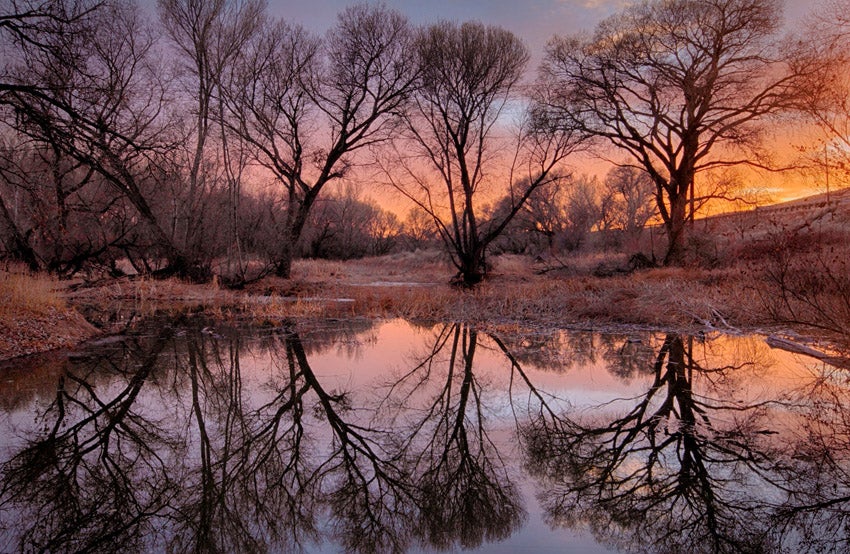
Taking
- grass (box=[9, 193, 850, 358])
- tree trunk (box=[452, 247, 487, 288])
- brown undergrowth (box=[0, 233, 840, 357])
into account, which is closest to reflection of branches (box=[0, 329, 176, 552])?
brown undergrowth (box=[0, 233, 840, 357])

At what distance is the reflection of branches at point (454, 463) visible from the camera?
3.90 meters

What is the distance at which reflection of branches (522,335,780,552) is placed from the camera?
12.4 feet

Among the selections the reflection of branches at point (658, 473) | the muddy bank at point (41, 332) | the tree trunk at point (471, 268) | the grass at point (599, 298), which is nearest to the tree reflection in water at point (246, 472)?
the reflection of branches at point (658, 473)

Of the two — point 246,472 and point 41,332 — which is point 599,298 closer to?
point 246,472

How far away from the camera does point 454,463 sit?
506 cm

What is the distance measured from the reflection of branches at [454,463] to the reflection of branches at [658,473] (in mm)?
417

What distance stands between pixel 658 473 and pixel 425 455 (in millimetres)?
2100

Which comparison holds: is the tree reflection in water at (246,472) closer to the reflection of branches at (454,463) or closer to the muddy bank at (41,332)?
the reflection of branches at (454,463)

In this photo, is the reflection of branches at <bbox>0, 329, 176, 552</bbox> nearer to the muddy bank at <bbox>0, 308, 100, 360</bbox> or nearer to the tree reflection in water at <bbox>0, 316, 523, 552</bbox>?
the tree reflection in water at <bbox>0, 316, 523, 552</bbox>

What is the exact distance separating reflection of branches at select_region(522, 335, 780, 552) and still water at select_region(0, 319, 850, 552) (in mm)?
21

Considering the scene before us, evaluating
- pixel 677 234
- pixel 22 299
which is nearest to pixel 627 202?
pixel 677 234

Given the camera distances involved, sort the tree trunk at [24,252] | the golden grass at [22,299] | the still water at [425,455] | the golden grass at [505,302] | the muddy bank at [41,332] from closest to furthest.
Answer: the still water at [425,455], the muddy bank at [41,332], the golden grass at [22,299], the golden grass at [505,302], the tree trunk at [24,252]

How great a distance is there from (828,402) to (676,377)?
5.98ft

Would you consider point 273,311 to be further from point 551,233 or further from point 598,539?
point 551,233
